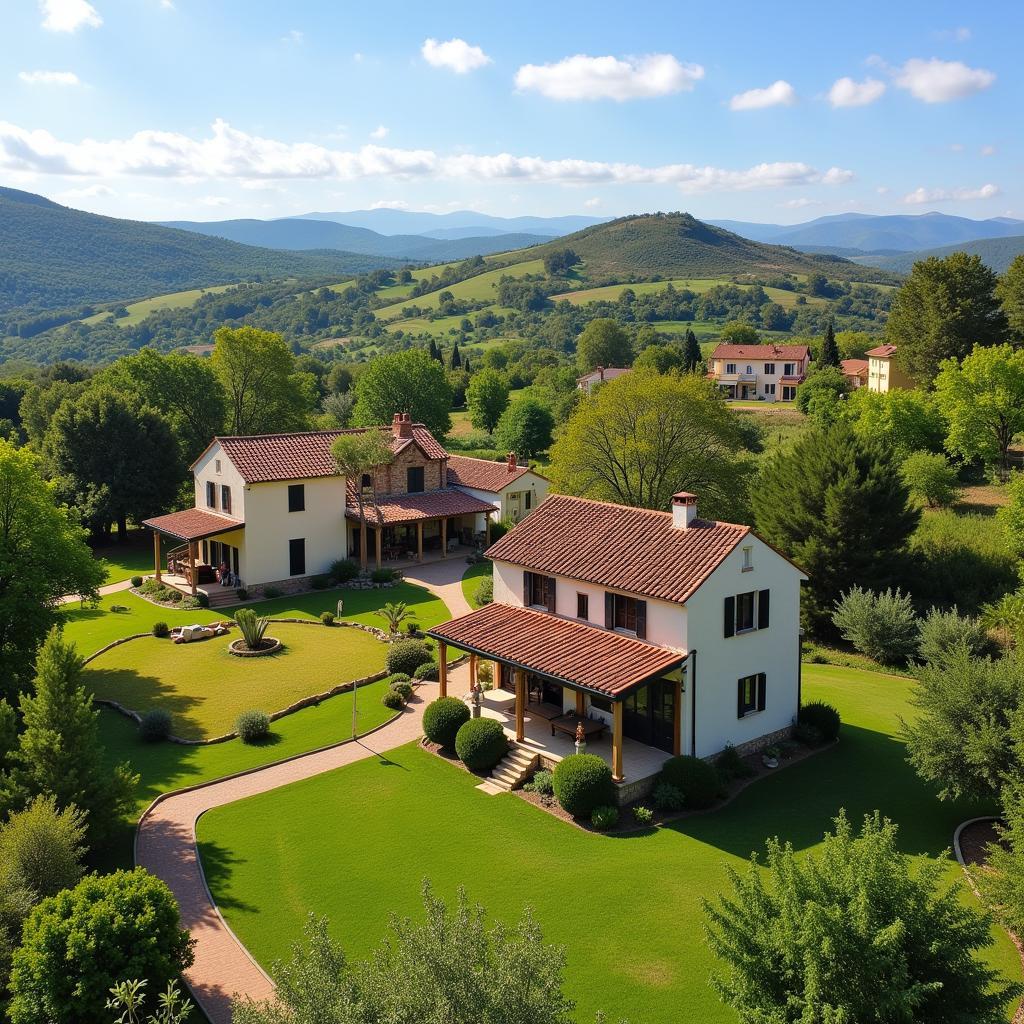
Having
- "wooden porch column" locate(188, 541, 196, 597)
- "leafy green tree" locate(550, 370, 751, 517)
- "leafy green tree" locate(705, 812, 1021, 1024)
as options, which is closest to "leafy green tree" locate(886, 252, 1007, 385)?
"leafy green tree" locate(550, 370, 751, 517)

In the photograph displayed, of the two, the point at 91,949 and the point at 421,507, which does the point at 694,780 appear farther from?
the point at 421,507

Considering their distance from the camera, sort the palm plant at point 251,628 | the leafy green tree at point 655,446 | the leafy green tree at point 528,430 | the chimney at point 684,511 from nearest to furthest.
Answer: the chimney at point 684,511
the palm plant at point 251,628
the leafy green tree at point 655,446
the leafy green tree at point 528,430

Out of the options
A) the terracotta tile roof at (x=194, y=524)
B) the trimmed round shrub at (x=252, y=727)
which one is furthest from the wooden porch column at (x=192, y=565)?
the trimmed round shrub at (x=252, y=727)

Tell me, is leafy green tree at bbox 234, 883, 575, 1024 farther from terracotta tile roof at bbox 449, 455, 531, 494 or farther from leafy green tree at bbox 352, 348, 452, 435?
leafy green tree at bbox 352, 348, 452, 435

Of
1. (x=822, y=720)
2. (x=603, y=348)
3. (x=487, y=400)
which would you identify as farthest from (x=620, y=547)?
(x=603, y=348)

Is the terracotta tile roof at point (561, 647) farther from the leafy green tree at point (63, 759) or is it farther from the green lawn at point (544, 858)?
the leafy green tree at point (63, 759)

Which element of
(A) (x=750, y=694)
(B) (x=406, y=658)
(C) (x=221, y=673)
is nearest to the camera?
(A) (x=750, y=694)
